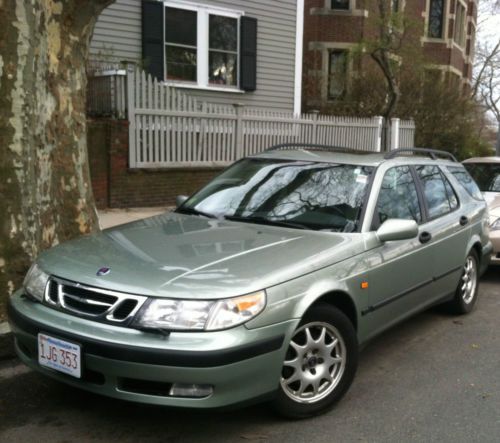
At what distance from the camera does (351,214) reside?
4.05 meters

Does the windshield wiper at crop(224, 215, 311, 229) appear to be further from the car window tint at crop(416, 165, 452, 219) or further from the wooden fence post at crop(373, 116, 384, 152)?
the wooden fence post at crop(373, 116, 384, 152)

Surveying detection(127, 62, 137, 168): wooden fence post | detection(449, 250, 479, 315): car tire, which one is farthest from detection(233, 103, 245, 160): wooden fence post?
detection(449, 250, 479, 315): car tire

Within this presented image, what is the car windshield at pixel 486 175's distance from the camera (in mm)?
8309

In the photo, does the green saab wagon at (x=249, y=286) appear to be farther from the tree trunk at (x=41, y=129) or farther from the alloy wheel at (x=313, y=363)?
the tree trunk at (x=41, y=129)

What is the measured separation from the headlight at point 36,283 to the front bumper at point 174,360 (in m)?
0.28

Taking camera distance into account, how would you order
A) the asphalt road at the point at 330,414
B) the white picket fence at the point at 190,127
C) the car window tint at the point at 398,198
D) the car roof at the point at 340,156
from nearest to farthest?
the asphalt road at the point at 330,414, the car window tint at the point at 398,198, the car roof at the point at 340,156, the white picket fence at the point at 190,127

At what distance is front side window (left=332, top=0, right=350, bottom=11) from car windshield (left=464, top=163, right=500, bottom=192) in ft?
39.3

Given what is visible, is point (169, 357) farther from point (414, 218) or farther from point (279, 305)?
point (414, 218)

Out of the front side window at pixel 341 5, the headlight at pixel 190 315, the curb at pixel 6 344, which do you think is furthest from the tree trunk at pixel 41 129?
the front side window at pixel 341 5

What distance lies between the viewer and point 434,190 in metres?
5.07

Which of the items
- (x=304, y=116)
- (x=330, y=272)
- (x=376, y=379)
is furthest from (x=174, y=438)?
(x=304, y=116)

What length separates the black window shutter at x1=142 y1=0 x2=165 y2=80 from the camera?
12422 mm

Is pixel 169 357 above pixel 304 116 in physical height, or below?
below

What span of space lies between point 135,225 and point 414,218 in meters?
2.16
